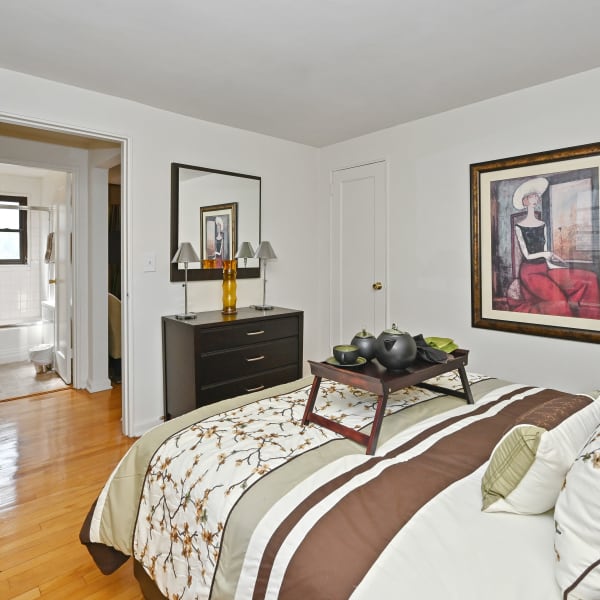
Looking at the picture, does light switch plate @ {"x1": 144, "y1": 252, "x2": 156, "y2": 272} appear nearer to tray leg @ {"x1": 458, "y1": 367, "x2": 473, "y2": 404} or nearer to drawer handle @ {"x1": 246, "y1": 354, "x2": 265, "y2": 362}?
drawer handle @ {"x1": 246, "y1": 354, "x2": 265, "y2": 362}

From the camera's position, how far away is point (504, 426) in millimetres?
1563

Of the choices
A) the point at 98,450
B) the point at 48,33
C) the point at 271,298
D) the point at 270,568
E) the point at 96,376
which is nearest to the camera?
the point at 270,568

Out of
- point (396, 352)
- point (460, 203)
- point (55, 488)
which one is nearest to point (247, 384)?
point (55, 488)

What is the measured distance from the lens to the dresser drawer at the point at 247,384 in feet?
10.0

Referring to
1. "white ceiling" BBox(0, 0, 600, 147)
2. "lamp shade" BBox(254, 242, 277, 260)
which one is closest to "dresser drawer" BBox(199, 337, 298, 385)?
"lamp shade" BBox(254, 242, 277, 260)

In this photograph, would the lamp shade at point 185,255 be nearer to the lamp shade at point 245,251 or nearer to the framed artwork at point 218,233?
the framed artwork at point 218,233

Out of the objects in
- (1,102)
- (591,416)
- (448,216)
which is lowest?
(591,416)

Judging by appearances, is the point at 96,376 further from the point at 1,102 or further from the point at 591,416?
the point at 591,416

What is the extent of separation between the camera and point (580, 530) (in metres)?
0.86

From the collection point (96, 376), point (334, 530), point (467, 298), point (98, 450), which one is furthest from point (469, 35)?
point (96, 376)

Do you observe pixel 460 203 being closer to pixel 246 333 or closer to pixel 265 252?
pixel 265 252

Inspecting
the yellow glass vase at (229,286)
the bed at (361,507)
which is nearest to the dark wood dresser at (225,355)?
the yellow glass vase at (229,286)

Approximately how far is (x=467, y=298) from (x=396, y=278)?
2.15 ft

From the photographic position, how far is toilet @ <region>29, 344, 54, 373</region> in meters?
4.95
